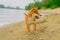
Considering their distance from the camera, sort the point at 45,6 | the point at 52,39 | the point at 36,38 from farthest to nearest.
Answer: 1. the point at 45,6
2. the point at 36,38
3. the point at 52,39

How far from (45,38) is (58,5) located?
41478 millimetres

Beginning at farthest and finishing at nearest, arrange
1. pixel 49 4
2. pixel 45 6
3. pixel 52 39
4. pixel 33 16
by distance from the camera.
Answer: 1. pixel 45 6
2. pixel 49 4
3. pixel 33 16
4. pixel 52 39

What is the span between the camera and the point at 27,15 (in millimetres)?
8797

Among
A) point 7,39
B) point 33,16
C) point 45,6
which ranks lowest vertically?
point 45,6

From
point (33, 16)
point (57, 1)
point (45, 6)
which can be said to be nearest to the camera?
point (33, 16)

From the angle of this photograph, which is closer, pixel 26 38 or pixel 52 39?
pixel 52 39

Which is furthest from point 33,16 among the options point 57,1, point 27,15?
point 57,1

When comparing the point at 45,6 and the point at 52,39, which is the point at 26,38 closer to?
the point at 52,39

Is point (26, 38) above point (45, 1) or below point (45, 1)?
above

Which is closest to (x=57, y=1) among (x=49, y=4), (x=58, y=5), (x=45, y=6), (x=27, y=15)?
(x=58, y=5)

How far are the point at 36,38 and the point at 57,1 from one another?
40.9m

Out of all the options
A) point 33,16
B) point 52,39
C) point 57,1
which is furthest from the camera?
point 57,1

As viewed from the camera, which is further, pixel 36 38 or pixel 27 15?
pixel 27 15

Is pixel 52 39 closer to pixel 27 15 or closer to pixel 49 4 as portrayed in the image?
pixel 27 15
